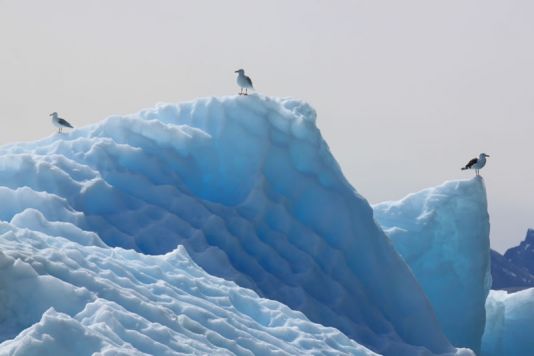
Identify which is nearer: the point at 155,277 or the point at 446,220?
the point at 155,277

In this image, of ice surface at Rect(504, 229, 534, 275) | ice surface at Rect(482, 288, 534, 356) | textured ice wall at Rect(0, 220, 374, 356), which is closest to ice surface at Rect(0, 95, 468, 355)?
textured ice wall at Rect(0, 220, 374, 356)

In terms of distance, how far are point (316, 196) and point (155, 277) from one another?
21.8ft

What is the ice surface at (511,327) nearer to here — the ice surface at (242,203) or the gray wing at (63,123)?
the ice surface at (242,203)

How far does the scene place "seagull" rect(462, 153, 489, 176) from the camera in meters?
22.2

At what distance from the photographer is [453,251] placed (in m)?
22.2

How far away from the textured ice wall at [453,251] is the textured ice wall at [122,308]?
8369mm

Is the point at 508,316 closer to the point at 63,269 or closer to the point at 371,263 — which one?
the point at 371,263

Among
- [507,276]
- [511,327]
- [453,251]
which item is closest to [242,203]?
[453,251]

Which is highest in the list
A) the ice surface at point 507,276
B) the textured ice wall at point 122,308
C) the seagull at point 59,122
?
the ice surface at point 507,276

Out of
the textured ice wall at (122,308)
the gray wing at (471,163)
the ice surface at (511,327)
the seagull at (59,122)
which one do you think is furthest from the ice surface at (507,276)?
the textured ice wall at (122,308)

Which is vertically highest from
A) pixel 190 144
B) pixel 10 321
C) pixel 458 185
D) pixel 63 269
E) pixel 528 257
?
pixel 528 257

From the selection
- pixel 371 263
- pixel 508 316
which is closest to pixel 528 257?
pixel 508 316

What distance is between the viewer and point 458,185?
22594mm

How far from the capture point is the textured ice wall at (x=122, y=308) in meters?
9.62
